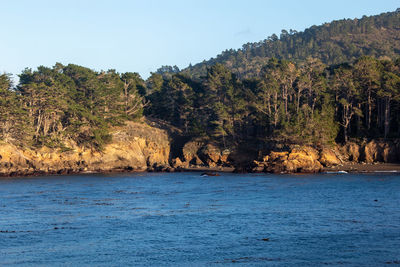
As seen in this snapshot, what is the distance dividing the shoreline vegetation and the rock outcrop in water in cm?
19

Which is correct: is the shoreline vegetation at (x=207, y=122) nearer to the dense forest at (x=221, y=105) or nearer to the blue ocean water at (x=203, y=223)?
the dense forest at (x=221, y=105)

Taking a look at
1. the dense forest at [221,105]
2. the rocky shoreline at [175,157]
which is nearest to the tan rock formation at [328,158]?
the rocky shoreline at [175,157]

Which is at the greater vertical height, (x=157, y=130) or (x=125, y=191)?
(x=157, y=130)

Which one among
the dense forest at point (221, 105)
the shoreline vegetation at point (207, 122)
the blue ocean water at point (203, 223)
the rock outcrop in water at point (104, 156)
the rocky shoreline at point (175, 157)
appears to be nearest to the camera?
the blue ocean water at point (203, 223)

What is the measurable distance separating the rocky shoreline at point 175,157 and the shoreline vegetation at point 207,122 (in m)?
0.19

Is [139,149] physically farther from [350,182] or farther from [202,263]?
[202,263]

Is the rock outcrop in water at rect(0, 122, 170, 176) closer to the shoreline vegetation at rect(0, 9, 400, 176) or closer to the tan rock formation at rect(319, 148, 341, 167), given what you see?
the shoreline vegetation at rect(0, 9, 400, 176)

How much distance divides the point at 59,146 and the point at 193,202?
39888 millimetres

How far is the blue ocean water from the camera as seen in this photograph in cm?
2662

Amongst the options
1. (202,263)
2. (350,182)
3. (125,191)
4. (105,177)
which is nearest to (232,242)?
(202,263)

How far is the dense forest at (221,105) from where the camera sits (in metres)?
79.1

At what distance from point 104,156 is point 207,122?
73.2 feet

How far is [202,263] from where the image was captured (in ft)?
83.2

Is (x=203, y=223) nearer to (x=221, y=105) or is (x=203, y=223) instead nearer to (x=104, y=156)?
(x=104, y=156)
